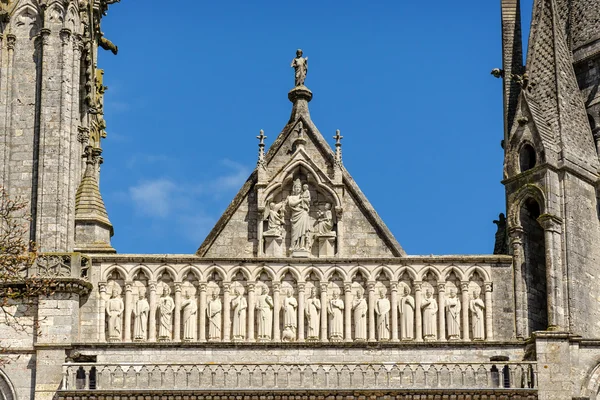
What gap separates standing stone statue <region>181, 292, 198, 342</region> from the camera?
33.7 m

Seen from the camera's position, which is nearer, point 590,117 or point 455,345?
point 455,345

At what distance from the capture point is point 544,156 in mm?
34562

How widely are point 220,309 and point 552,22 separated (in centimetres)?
929

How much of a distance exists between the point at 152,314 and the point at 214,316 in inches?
47.1

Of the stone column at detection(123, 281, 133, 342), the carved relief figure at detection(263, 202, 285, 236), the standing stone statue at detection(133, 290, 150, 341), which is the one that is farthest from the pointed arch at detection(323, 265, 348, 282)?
the stone column at detection(123, 281, 133, 342)

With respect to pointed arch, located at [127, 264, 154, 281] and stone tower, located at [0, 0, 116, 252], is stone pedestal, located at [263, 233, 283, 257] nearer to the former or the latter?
pointed arch, located at [127, 264, 154, 281]

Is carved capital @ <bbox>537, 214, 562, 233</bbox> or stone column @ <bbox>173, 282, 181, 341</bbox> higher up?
carved capital @ <bbox>537, 214, 562, 233</bbox>

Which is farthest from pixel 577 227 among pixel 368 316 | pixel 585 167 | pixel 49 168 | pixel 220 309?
pixel 49 168

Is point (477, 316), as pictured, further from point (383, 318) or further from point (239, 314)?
point (239, 314)

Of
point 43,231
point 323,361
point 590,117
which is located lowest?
point 323,361

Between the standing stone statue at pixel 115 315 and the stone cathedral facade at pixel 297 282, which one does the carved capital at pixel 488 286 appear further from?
the standing stone statue at pixel 115 315

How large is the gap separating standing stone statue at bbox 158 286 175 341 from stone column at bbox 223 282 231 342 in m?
1.01

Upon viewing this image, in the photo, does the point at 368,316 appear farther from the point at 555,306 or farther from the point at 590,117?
the point at 590,117

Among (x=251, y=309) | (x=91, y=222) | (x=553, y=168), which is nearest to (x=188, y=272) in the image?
(x=251, y=309)
